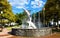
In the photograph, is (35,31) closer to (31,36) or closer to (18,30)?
(31,36)

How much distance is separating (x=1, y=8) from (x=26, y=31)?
23.0 metres

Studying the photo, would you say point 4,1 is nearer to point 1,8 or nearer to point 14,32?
point 1,8

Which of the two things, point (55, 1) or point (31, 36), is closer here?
point (31, 36)

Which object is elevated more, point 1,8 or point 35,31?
point 1,8

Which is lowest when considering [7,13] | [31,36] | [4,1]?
[31,36]

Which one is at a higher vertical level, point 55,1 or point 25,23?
point 55,1

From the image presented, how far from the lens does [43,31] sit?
21938mm

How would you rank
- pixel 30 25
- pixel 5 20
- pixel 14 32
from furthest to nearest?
pixel 5 20 → pixel 30 25 → pixel 14 32

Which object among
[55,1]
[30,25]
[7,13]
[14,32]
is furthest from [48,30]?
[7,13]

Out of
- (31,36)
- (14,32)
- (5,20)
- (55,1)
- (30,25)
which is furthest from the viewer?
(5,20)

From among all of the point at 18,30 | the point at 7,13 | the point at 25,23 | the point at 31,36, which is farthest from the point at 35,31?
the point at 7,13

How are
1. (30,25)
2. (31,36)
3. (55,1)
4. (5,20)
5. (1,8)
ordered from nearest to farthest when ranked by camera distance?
(31,36) → (30,25) → (55,1) → (1,8) → (5,20)

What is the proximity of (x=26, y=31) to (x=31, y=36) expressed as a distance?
0.94m

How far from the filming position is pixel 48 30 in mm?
23141
